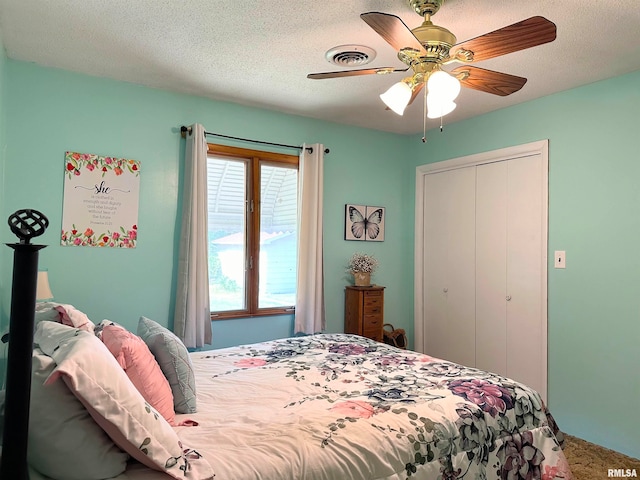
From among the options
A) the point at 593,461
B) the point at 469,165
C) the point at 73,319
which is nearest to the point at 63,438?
the point at 73,319

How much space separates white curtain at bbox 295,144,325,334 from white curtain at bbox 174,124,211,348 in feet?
2.77

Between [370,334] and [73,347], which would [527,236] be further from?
[73,347]

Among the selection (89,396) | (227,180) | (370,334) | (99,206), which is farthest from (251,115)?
(89,396)

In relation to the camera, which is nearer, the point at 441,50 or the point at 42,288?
the point at 441,50

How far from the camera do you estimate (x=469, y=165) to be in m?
4.01

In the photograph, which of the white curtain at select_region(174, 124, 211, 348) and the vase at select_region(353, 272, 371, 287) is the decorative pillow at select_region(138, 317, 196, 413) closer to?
the white curtain at select_region(174, 124, 211, 348)

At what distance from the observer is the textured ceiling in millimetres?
2178

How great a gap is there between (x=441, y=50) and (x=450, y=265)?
97.7 inches

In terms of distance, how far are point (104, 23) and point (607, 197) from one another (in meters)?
3.24

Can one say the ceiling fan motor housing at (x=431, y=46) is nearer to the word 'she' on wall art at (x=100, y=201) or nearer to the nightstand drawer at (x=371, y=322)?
the word 'she' on wall art at (x=100, y=201)

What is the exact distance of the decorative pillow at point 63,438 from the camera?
1194 millimetres

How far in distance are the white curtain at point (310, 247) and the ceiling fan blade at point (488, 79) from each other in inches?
72.5

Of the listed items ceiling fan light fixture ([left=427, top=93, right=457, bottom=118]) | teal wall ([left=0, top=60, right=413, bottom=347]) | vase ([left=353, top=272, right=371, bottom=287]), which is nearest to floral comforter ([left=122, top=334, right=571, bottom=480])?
teal wall ([left=0, top=60, right=413, bottom=347])

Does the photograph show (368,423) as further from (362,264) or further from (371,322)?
(362,264)
